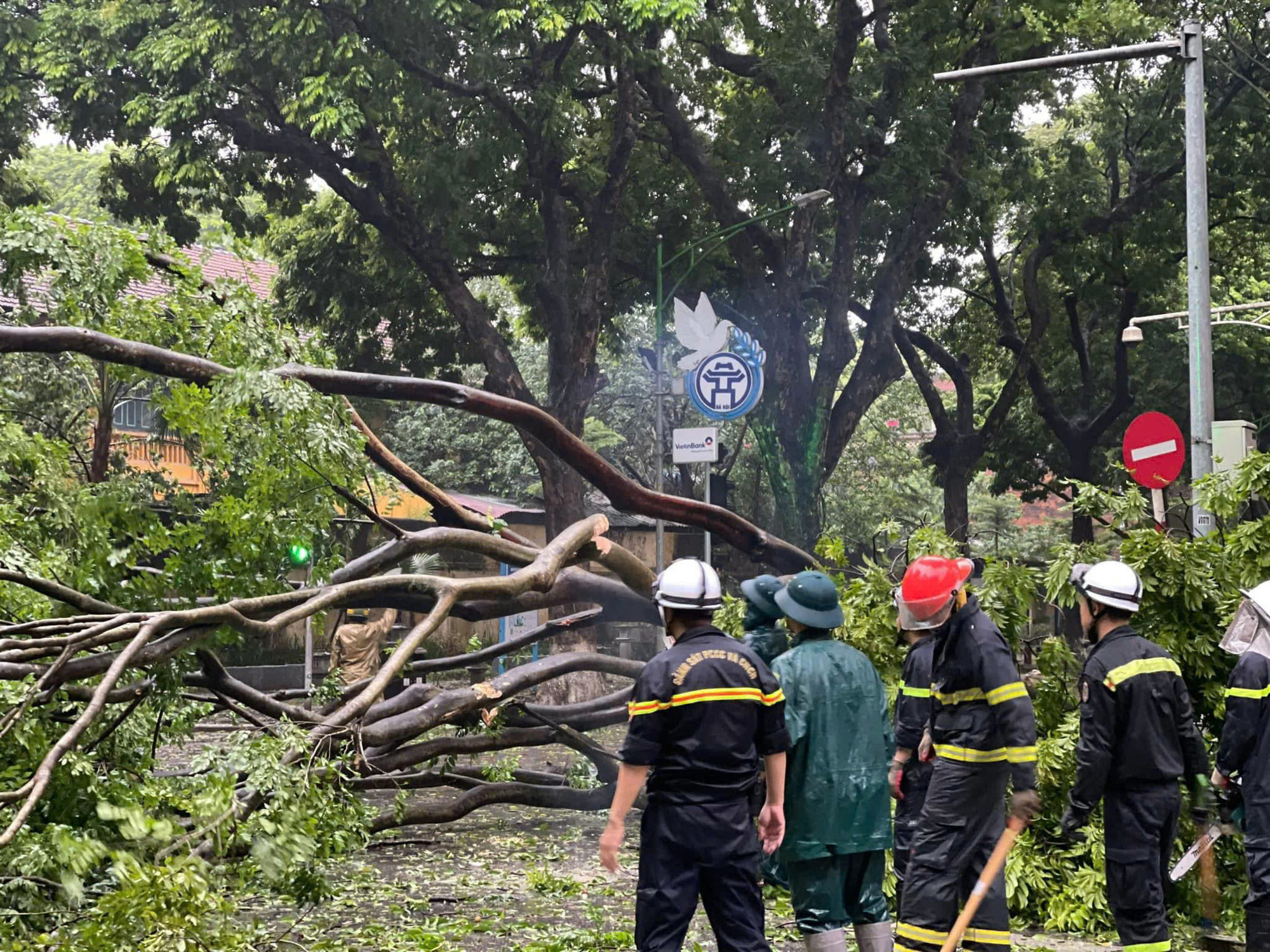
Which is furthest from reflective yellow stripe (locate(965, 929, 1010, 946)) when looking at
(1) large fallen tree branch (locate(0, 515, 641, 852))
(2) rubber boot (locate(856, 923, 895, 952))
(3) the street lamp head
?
(3) the street lamp head

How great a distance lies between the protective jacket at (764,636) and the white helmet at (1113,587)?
4.42ft

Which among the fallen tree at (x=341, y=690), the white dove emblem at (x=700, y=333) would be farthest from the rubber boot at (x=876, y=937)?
the white dove emblem at (x=700, y=333)

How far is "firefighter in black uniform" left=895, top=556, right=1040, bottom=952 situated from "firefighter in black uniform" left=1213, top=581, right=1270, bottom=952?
117cm

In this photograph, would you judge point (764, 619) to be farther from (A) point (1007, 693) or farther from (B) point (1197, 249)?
(B) point (1197, 249)

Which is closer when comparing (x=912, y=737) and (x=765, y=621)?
(x=765, y=621)

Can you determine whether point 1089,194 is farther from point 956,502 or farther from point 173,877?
point 173,877

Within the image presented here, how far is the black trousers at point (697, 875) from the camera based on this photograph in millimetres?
4688

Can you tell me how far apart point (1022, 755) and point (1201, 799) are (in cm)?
116

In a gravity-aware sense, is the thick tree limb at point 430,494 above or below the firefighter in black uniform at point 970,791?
above

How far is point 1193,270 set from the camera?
1070 cm

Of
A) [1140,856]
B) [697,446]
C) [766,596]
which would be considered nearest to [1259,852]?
[1140,856]

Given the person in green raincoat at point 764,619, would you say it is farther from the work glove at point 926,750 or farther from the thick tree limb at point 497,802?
the thick tree limb at point 497,802

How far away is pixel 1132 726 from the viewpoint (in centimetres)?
542

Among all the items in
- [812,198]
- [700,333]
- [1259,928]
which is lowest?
[1259,928]
